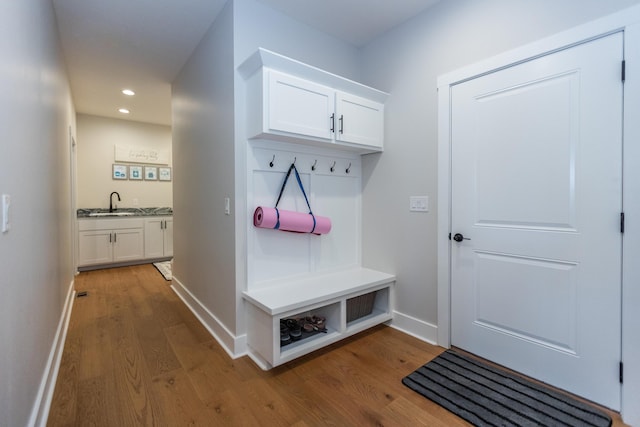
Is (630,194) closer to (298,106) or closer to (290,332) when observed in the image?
(298,106)

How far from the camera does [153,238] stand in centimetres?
518

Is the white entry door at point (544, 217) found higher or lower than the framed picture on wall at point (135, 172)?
lower

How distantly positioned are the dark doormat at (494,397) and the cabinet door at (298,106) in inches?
70.3

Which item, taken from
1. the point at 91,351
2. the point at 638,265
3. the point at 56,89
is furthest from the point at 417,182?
the point at 56,89

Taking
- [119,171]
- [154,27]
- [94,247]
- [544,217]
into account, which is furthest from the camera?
[119,171]

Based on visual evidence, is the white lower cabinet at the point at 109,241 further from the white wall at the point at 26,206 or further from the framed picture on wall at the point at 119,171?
the white wall at the point at 26,206

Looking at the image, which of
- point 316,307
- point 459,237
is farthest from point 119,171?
point 459,237

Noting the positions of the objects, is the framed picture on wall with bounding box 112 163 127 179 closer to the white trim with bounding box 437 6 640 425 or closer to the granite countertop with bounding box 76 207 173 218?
the granite countertop with bounding box 76 207 173 218

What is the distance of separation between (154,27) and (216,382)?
2837 millimetres

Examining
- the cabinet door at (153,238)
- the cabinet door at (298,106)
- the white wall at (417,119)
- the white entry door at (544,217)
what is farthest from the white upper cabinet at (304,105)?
the cabinet door at (153,238)

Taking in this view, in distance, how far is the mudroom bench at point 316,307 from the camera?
193 centimetres

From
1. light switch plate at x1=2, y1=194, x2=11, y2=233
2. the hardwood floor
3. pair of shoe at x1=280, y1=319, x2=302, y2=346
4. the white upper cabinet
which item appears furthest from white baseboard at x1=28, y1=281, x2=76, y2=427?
the white upper cabinet

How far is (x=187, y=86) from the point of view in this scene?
3.12m

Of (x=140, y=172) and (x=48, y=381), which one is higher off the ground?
(x=140, y=172)
